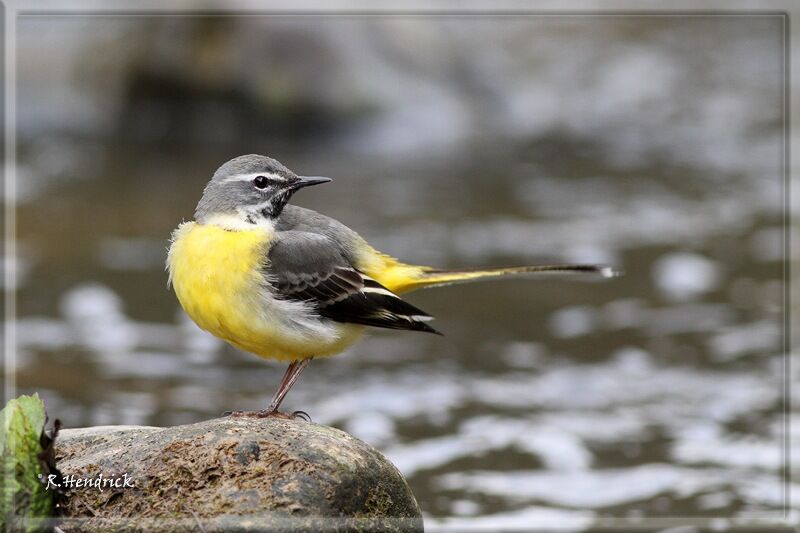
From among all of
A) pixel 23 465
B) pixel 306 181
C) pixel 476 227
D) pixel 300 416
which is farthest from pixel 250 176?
pixel 476 227

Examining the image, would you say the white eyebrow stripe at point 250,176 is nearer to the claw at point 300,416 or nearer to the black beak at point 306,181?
the black beak at point 306,181

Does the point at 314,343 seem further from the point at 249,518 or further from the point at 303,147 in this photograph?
the point at 303,147

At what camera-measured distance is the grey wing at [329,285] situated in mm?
6379

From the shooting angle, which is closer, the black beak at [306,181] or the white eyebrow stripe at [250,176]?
the black beak at [306,181]

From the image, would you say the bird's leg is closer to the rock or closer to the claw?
the claw

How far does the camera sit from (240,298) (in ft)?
20.0

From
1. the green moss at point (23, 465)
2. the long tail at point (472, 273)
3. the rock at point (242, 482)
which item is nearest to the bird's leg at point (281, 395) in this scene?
the rock at point (242, 482)

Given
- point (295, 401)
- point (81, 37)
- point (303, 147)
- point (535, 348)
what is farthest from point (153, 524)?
point (81, 37)

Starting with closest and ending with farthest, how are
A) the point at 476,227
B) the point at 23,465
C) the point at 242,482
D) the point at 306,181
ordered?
the point at 23,465
the point at 242,482
the point at 306,181
the point at 476,227

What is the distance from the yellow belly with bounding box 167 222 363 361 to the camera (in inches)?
239

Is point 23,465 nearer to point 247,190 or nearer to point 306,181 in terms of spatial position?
point 247,190

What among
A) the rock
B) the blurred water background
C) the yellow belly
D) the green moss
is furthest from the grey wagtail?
the blurred water background

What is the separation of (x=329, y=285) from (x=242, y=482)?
4.96 feet

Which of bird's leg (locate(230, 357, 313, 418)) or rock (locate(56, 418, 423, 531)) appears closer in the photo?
rock (locate(56, 418, 423, 531))
